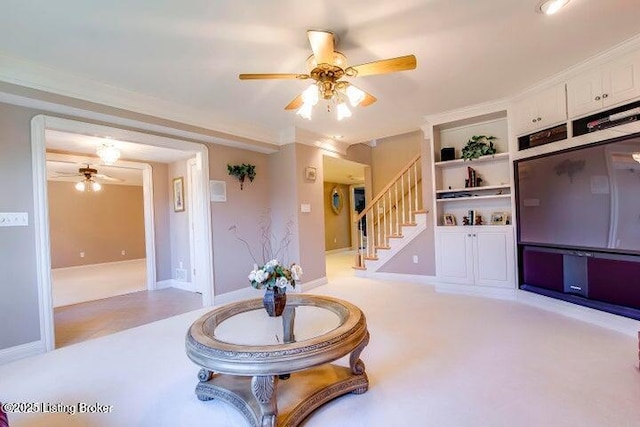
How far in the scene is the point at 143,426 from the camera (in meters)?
1.69

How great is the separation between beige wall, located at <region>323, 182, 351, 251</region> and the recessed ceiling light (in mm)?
6984

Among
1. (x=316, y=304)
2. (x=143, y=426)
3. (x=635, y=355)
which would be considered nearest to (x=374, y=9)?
(x=316, y=304)

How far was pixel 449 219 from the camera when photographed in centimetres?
452

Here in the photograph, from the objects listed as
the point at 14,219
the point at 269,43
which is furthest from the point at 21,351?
the point at 269,43

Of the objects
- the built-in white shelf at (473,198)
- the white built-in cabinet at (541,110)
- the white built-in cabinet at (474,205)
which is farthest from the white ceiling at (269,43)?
the built-in white shelf at (473,198)

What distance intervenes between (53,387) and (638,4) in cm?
484

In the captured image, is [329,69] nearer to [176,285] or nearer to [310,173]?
[310,173]

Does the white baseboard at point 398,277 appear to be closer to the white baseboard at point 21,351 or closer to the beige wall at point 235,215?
the beige wall at point 235,215

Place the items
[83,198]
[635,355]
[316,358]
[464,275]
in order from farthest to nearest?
[83,198] < [464,275] < [635,355] < [316,358]

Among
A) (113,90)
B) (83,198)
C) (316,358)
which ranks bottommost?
(316,358)

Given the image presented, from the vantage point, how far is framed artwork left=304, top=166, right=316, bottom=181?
4.88m

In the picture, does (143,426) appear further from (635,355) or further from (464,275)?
(464,275)

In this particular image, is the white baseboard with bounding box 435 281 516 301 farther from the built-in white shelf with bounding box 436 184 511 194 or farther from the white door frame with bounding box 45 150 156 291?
the white door frame with bounding box 45 150 156 291

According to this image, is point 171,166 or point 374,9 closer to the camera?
point 374,9
